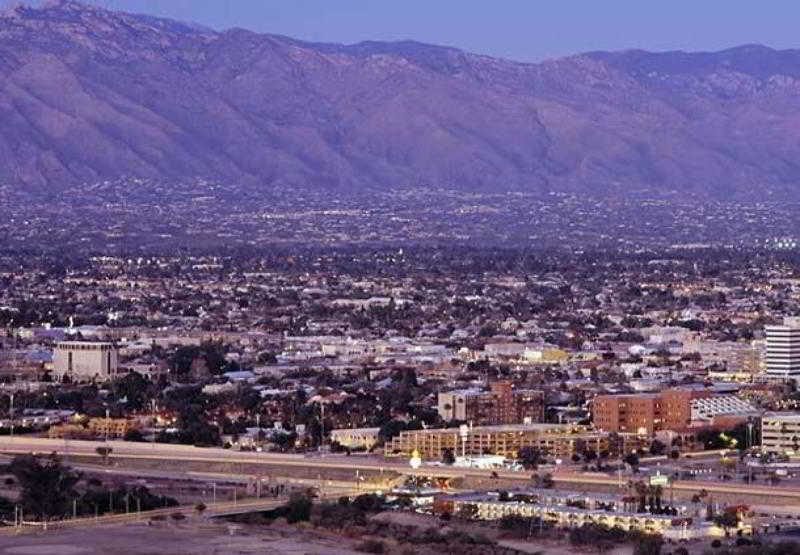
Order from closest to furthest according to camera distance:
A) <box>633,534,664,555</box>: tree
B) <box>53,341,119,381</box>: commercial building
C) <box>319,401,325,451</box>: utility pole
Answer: <box>633,534,664,555</box>: tree, <box>319,401,325,451</box>: utility pole, <box>53,341,119,381</box>: commercial building

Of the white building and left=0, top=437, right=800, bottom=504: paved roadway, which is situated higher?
the white building

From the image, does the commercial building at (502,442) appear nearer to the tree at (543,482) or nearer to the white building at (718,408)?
the white building at (718,408)

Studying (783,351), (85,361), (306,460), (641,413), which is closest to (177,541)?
(306,460)

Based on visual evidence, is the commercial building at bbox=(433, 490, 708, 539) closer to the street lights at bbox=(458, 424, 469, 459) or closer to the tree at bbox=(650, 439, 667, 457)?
the street lights at bbox=(458, 424, 469, 459)

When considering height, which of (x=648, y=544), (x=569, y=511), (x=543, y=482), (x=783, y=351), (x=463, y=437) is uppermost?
(x=783, y=351)

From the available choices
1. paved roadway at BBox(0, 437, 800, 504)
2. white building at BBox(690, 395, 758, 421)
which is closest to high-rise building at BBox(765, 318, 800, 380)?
white building at BBox(690, 395, 758, 421)

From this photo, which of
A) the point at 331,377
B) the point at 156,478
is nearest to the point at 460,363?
the point at 331,377

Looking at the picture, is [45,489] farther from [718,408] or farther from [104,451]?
[718,408]
